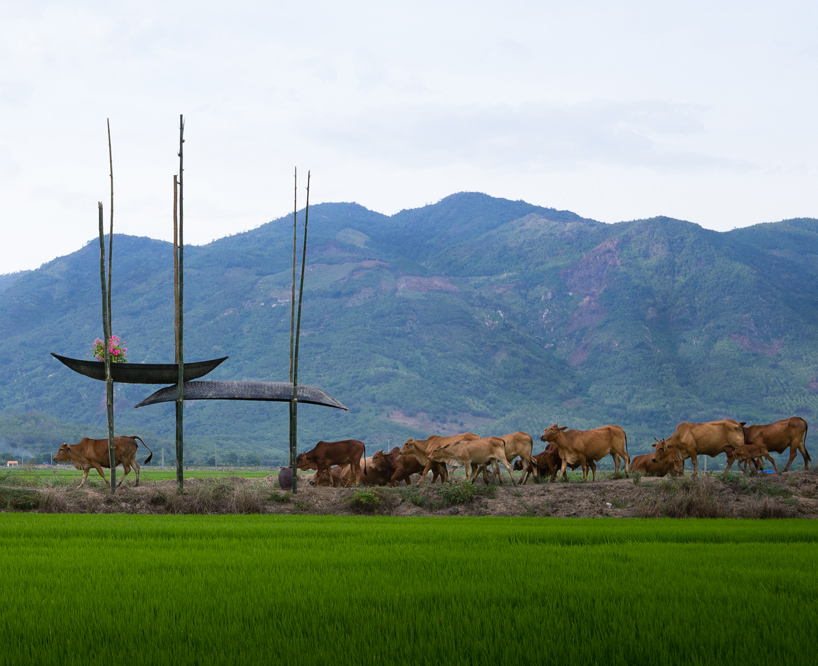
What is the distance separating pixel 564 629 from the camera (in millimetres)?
5977

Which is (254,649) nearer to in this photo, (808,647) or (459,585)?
(459,585)

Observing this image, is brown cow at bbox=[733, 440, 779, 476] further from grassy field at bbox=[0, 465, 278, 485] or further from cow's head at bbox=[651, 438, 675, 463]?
grassy field at bbox=[0, 465, 278, 485]

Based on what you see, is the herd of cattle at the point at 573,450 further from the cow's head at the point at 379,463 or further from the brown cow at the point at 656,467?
the cow's head at the point at 379,463

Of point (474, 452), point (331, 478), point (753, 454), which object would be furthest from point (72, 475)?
point (753, 454)

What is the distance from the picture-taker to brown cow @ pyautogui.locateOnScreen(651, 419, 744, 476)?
23.7m

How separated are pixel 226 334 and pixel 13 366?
4433 centimetres

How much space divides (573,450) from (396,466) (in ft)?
18.9

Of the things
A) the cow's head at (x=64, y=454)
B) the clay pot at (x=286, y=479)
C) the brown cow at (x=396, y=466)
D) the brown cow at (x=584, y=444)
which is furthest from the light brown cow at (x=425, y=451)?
the cow's head at (x=64, y=454)

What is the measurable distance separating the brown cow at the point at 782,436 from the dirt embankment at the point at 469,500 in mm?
2884

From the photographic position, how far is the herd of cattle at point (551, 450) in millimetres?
23328

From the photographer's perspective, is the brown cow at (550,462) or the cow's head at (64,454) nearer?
the cow's head at (64,454)

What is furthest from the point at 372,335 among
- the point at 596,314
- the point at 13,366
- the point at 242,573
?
the point at 242,573

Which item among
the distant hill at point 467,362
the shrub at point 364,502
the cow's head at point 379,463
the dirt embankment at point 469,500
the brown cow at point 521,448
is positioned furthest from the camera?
the distant hill at point 467,362

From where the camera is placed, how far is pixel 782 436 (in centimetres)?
2384
